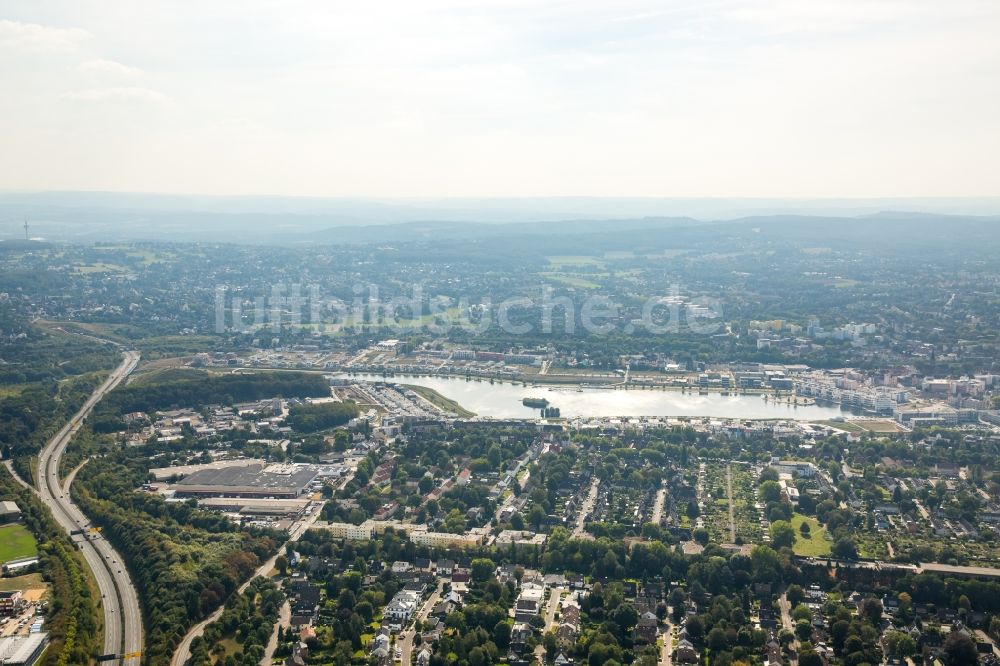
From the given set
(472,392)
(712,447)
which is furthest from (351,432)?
(712,447)

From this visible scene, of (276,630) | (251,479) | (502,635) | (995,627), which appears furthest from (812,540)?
(251,479)

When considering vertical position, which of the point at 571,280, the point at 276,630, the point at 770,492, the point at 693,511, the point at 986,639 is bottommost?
the point at 276,630

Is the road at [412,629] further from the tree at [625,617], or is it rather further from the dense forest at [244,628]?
the tree at [625,617]

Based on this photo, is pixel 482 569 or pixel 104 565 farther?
pixel 104 565

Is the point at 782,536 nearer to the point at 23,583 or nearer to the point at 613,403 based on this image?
the point at 613,403

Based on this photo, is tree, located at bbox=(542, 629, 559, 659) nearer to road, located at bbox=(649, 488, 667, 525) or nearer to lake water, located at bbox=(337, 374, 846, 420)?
road, located at bbox=(649, 488, 667, 525)

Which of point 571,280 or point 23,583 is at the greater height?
point 571,280

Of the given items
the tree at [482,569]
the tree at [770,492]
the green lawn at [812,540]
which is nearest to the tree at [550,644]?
the tree at [482,569]
